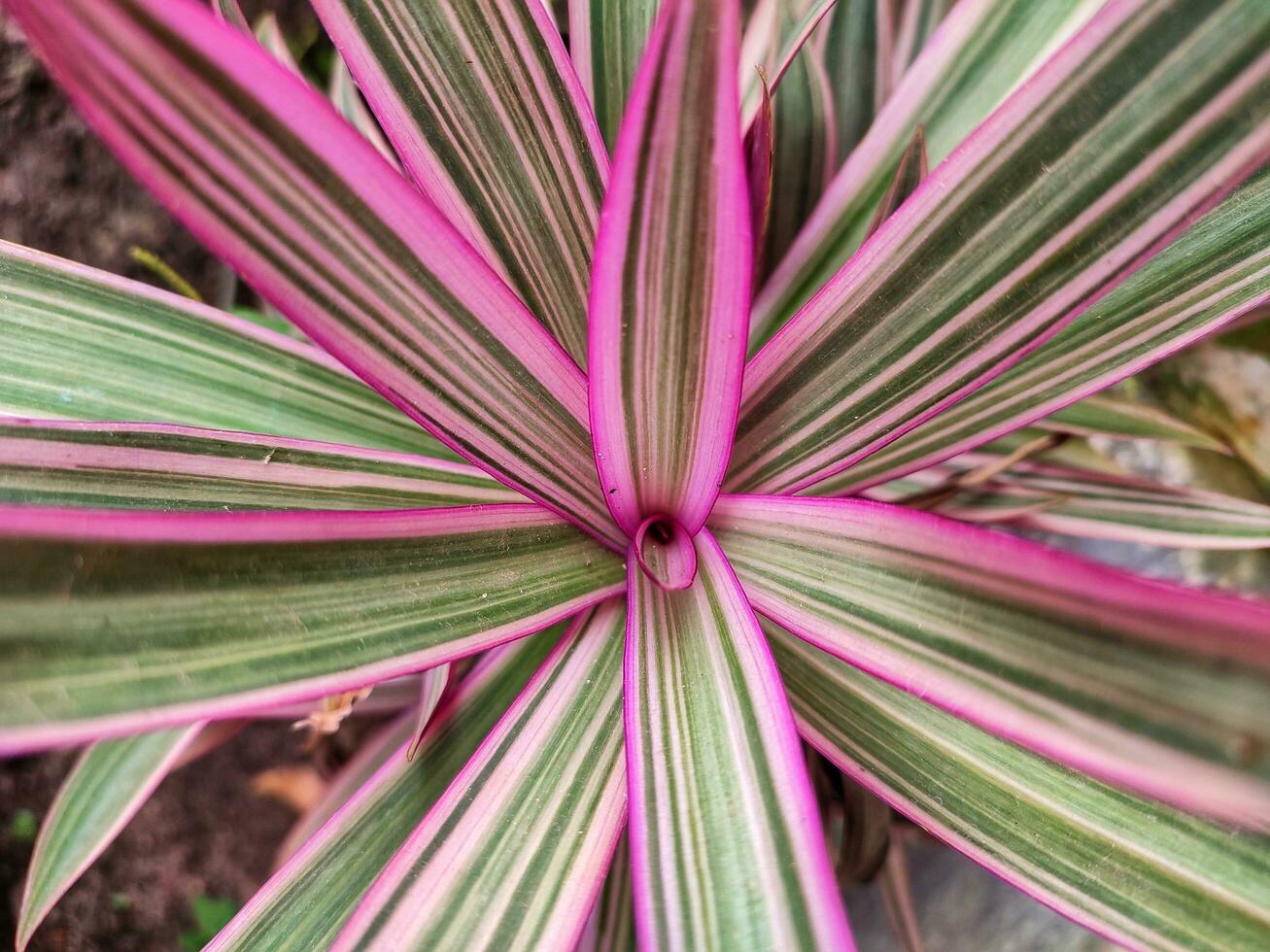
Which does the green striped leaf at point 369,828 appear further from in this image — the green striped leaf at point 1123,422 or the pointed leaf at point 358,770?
the green striped leaf at point 1123,422

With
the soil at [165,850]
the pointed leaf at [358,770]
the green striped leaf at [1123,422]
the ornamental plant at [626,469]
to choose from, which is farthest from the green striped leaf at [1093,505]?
the soil at [165,850]

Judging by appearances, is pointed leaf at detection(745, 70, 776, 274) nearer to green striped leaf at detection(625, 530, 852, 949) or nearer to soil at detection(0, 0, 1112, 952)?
green striped leaf at detection(625, 530, 852, 949)

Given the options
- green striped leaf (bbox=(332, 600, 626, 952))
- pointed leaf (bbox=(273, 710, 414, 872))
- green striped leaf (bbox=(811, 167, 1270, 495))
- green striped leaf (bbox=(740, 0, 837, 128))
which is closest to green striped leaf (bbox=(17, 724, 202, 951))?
pointed leaf (bbox=(273, 710, 414, 872))

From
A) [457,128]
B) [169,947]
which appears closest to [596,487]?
[457,128]

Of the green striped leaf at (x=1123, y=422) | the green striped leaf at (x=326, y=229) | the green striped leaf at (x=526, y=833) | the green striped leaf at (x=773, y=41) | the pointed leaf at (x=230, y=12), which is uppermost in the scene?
the green striped leaf at (x=773, y=41)

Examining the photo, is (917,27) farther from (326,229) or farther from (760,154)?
(326,229)

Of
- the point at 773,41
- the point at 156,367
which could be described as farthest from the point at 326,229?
the point at 773,41
